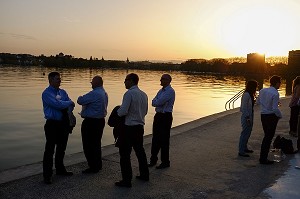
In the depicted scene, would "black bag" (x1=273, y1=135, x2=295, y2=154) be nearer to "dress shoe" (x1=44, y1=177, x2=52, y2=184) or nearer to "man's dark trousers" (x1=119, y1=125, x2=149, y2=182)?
"man's dark trousers" (x1=119, y1=125, x2=149, y2=182)

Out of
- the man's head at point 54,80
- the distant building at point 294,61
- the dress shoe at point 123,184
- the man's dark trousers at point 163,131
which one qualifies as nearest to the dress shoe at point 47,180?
the dress shoe at point 123,184

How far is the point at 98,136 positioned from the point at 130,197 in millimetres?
1545

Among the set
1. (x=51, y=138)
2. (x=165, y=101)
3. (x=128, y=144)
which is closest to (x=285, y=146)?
(x=165, y=101)

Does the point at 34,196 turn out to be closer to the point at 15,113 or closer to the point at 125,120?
the point at 125,120

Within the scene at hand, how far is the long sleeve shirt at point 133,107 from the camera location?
5.53 m

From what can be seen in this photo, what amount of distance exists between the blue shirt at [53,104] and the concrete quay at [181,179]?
3.74ft

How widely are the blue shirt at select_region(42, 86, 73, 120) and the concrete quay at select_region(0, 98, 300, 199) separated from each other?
44.8 inches

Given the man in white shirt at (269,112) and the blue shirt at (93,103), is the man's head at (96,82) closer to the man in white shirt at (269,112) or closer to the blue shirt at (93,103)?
the blue shirt at (93,103)

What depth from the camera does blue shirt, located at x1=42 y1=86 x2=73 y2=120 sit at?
5.54 metres

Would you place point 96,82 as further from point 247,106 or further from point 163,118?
point 247,106

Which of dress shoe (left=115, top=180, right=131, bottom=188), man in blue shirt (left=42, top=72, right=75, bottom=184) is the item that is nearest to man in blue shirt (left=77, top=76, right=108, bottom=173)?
man in blue shirt (left=42, top=72, right=75, bottom=184)

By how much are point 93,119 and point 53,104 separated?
2.98 feet

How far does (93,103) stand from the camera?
20.1ft

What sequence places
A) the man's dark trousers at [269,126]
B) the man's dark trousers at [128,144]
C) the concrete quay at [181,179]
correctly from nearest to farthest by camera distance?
the concrete quay at [181,179]
the man's dark trousers at [128,144]
the man's dark trousers at [269,126]
